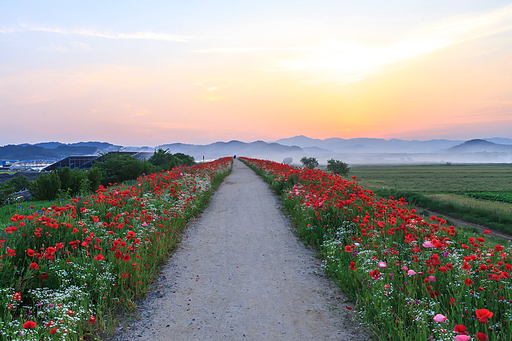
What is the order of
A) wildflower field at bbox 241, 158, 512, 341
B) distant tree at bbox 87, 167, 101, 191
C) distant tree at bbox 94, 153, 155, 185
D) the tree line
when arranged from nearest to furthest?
1. wildflower field at bbox 241, 158, 512, 341
2. the tree line
3. distant tree at bbox 87, 167, 101, 191
4. distant tree at bbox 94, 153, 155, 185

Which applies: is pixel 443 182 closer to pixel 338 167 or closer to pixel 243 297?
pixel 338 167

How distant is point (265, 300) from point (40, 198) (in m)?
14.9

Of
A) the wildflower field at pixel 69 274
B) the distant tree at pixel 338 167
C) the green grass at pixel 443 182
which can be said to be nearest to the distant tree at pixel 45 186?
the wildflower field at pixel 69 274

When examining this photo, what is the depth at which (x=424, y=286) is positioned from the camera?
10.9 ft

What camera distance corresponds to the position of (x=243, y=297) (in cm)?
395

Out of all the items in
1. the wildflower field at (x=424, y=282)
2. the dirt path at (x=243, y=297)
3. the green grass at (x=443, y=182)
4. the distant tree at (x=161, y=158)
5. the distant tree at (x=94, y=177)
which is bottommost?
the green grass at (x=443, y=182)

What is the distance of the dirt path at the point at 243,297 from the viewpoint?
10.4 ft

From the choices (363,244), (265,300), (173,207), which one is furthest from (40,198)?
(363,244)

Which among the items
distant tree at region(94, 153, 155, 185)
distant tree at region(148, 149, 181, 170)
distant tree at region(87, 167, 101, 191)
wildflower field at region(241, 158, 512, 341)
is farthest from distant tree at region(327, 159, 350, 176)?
wildflower field at region(241, 158, 512, 341)

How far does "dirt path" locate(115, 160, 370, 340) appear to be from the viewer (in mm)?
3174

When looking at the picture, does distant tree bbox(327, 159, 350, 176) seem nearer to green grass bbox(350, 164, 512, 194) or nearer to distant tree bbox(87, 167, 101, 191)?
green grass bbox(350, 164, 512, 194)

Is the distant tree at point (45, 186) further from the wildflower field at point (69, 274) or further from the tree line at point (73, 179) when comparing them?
the wildflower field at point (69, 274)

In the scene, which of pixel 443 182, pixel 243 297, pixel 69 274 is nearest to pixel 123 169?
pixel 69 274

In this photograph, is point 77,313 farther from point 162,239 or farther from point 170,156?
point 170,156
